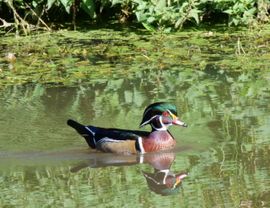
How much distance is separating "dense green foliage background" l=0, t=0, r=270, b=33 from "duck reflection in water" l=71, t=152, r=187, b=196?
4249 mm

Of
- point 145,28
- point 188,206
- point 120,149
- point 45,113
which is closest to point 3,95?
point 45,113

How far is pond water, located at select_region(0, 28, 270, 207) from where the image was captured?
6.45 metres

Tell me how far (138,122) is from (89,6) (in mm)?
4128

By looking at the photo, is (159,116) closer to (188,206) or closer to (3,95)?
(188,206)

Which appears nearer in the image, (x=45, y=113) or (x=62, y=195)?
(x=62, y=195)

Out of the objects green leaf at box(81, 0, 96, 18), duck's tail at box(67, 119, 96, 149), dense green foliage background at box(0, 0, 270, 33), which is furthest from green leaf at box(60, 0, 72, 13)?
duck's tail at box(67, 119, 96, 149)

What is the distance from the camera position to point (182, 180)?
6.75 metres

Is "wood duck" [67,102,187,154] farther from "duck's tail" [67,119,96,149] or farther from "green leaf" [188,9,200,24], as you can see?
"green leaf" [188,9,200,24]

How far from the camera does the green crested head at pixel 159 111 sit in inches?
305

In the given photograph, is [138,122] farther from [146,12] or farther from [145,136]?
[146,12]

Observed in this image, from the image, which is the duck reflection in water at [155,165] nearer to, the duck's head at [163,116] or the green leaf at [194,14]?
the duck's head at [163,116]

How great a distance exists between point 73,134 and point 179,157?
4.34 ft

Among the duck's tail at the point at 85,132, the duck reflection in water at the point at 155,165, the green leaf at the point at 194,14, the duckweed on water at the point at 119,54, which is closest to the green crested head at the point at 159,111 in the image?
the duck reflection in water at the point at 155,165

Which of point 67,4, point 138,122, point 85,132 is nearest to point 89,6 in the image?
point 67,4
